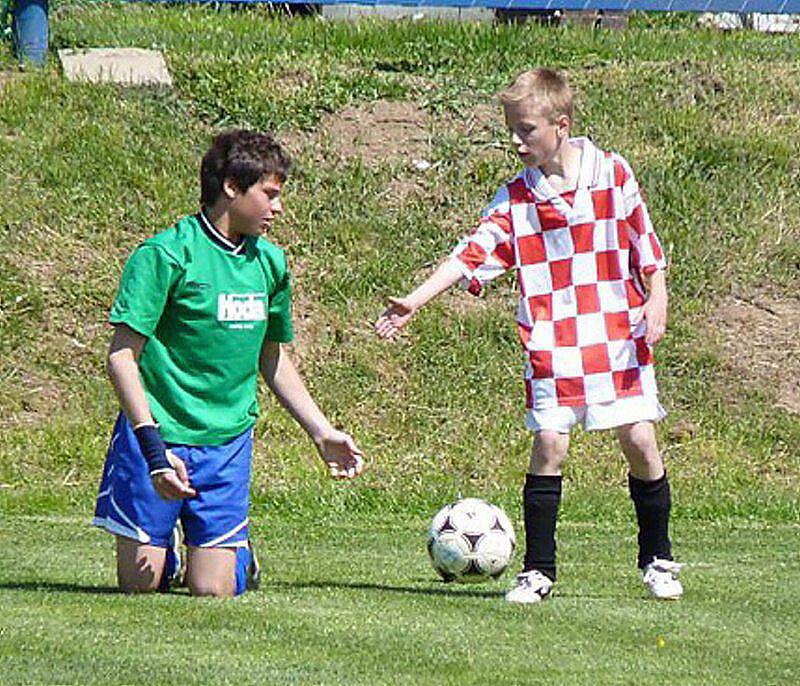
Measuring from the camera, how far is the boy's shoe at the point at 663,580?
6.85 metres

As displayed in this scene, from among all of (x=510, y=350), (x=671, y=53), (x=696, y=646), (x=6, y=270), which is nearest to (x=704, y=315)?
(x=510, y=350)

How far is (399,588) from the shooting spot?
712cm

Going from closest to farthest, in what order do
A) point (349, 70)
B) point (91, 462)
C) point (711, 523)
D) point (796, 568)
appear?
point (796, 568), point (711, 523), point (91, 462), point (349, 70)

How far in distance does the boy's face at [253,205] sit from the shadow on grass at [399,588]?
1.39 m

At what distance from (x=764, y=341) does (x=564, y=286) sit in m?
6.77

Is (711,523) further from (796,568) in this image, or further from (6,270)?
(6,270)

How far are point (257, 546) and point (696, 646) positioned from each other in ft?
12.0

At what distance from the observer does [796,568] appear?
8.20 meters

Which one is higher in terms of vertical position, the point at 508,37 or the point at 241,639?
the point at 508,37

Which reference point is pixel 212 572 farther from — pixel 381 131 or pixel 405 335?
pixel 381 131

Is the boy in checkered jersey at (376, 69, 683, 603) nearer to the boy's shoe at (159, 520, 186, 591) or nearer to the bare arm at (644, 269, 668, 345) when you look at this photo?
the bare arm at (644, 269, 668, 345)

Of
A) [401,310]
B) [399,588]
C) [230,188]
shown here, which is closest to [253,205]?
[230,188]

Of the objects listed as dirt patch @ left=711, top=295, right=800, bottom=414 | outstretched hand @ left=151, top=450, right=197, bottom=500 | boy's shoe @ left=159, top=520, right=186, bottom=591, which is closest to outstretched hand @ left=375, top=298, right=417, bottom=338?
outstretched hand @ left=151, top=450, right=197, bottom=500

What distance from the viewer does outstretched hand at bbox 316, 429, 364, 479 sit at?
260 inches
